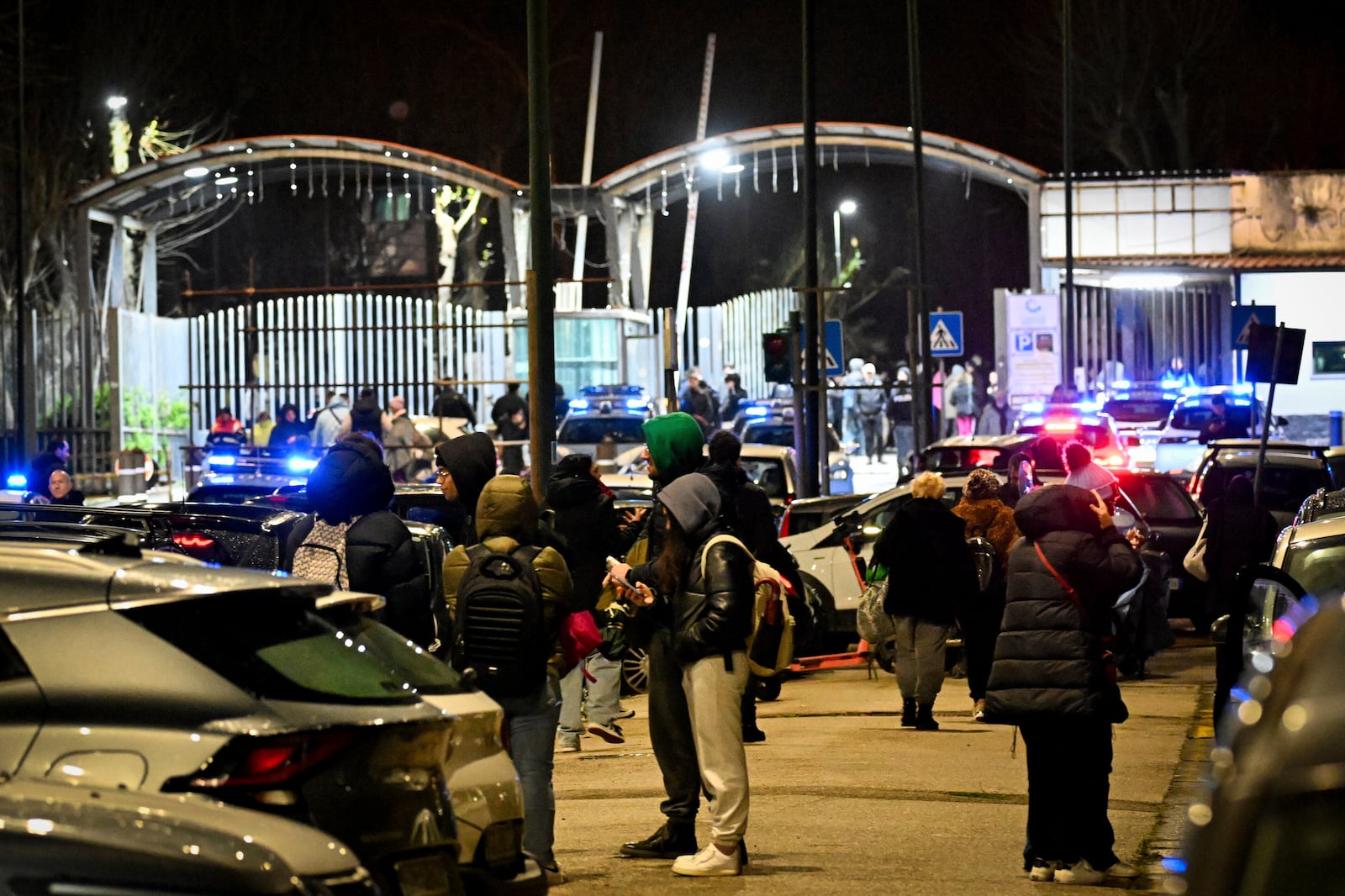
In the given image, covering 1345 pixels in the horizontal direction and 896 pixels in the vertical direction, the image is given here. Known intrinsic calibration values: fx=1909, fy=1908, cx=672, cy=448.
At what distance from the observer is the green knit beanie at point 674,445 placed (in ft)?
27.0

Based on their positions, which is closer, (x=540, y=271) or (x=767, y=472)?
(x=540, y=271)

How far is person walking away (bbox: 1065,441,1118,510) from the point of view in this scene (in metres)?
12.3

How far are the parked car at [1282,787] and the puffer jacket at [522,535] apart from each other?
16.6 ft

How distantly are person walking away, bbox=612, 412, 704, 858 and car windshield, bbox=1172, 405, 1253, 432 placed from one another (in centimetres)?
2441

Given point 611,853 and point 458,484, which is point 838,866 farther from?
point 458,484

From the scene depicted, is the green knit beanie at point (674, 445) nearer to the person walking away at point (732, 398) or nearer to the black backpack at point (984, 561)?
the black backpack at point (984, 561)

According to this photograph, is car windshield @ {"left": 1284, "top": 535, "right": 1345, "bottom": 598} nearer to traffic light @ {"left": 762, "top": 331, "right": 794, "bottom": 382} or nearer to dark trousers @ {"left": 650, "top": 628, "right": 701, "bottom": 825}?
dark trousers @ {"left": 650, "top": 628, "right": 701, "bottom": 825}

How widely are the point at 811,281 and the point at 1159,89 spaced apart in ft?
119

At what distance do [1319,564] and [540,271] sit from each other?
253 inches

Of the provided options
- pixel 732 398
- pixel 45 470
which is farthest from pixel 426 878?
pixel 732 398

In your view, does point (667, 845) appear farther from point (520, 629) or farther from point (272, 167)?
point (272, 167)

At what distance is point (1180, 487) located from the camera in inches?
743

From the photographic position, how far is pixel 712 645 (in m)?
7.79

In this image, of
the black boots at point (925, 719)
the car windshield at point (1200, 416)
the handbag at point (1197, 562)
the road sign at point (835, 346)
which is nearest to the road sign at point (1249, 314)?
the car windshield at point (1200, 416)
